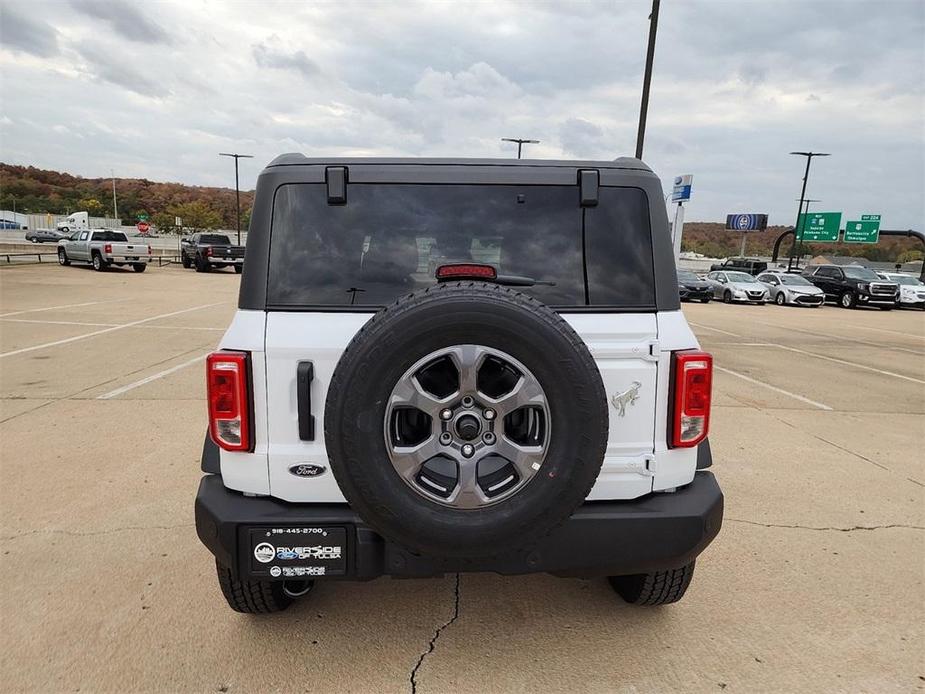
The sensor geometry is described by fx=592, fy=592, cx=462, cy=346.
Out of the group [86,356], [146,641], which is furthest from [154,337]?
[146,641]

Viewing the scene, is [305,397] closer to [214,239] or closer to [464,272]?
[464,272]

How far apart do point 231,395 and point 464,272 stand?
976 millimetres

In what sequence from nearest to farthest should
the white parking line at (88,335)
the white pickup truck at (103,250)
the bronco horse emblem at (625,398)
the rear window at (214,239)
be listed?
the bronco horse emblem at (625,398), the white parking line at (88,335), the white pickup truck at (103,250), the rear window at (214,239)

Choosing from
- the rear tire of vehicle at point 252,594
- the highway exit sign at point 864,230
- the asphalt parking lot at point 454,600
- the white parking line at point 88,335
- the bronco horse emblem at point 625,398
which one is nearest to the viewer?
Answer: the bronco horse emblem at point 625,398

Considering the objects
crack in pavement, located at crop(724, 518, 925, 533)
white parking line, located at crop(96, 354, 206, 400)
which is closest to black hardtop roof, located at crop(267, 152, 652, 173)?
crack in pavement, located at crop(724, 518, 925, 533)

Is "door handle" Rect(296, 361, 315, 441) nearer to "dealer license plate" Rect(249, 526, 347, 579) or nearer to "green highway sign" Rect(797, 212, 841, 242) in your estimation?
"dealer license plate" Rect(249, 526, 347, 579)

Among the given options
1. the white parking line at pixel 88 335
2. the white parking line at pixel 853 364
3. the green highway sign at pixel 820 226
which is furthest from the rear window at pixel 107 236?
the green highway sign at pixel 820 226

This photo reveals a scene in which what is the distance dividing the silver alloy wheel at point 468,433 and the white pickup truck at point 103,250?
2745 cm

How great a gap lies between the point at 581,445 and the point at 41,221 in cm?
10711

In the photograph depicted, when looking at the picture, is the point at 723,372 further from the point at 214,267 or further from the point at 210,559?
the point at 214,267

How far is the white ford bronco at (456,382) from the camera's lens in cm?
195

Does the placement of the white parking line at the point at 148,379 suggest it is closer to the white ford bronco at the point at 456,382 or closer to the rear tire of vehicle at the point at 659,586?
the white ford bronco at the point at 456,382

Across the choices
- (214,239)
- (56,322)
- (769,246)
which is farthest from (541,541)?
(769,246)

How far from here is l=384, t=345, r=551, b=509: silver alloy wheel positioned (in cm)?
195
